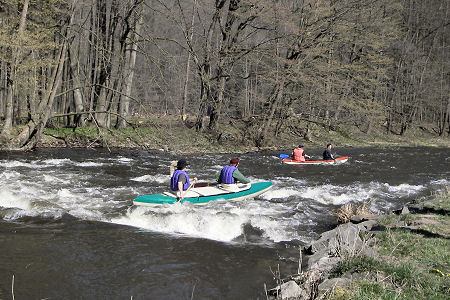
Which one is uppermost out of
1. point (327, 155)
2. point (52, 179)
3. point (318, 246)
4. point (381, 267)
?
point (381, 267)

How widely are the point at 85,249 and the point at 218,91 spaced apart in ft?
66.1

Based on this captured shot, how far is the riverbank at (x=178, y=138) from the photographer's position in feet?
73.5

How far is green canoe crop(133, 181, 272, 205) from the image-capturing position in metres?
10.7

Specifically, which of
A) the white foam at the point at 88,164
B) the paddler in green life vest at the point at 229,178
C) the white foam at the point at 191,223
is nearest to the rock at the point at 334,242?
the white foam at the point at 191,223

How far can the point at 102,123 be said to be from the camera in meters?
24.0

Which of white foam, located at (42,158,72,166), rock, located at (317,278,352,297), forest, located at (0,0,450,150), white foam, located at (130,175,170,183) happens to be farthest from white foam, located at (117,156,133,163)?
rock, located at (317,278,352,297)

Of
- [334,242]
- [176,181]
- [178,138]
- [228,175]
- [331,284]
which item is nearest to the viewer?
[331,284]

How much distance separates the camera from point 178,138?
24.8 m

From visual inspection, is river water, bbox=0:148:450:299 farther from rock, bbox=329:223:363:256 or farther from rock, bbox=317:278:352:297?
rock, bbox=317:278:352:297

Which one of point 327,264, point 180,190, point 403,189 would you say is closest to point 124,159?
point 180,190

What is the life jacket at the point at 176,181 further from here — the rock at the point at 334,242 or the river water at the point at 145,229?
the rock at the point at 334,242

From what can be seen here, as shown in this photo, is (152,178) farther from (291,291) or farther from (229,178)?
(291,291)

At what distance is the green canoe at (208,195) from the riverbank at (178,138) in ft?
29.7

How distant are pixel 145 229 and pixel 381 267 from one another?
5201 millimetres
